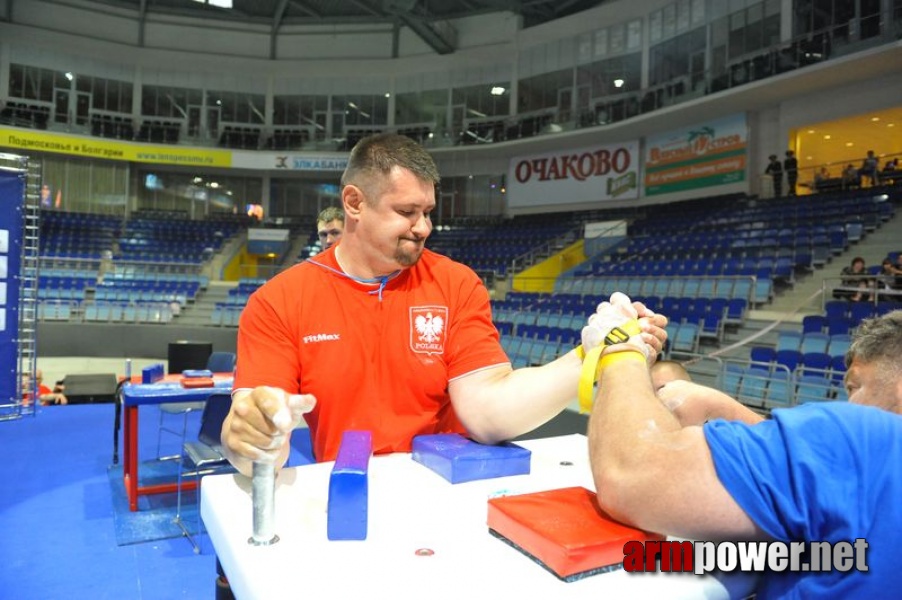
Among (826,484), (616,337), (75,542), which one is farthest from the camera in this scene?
(75,542)

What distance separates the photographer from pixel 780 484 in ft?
2.58

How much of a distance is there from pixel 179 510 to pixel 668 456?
380cm

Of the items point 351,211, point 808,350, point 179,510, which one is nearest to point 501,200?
point 808,350

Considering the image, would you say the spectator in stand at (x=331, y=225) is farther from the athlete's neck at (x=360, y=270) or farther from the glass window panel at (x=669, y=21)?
the glass window panel at (x=669, y=21)

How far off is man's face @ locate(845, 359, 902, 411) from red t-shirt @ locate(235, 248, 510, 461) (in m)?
0.82

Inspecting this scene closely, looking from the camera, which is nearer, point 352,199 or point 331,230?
point 352,199

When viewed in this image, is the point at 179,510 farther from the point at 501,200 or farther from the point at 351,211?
the point at 501,200

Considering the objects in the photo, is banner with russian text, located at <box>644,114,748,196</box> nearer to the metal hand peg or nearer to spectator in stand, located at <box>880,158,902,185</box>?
spectator in stand, located at <box>880,158,902,185</box>

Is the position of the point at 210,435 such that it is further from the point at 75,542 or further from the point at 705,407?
the point at 705,407

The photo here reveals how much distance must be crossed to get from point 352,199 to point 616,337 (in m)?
0.92

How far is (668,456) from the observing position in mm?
812

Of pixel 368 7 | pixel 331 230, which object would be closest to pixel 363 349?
pixel 331 230

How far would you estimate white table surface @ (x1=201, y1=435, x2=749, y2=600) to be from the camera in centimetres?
70

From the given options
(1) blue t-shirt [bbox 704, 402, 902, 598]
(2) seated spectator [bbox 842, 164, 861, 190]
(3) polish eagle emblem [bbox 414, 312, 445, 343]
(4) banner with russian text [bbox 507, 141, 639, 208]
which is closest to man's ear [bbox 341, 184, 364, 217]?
(3) polish eagle emblem [bbox 414, 312, 445, 343]
